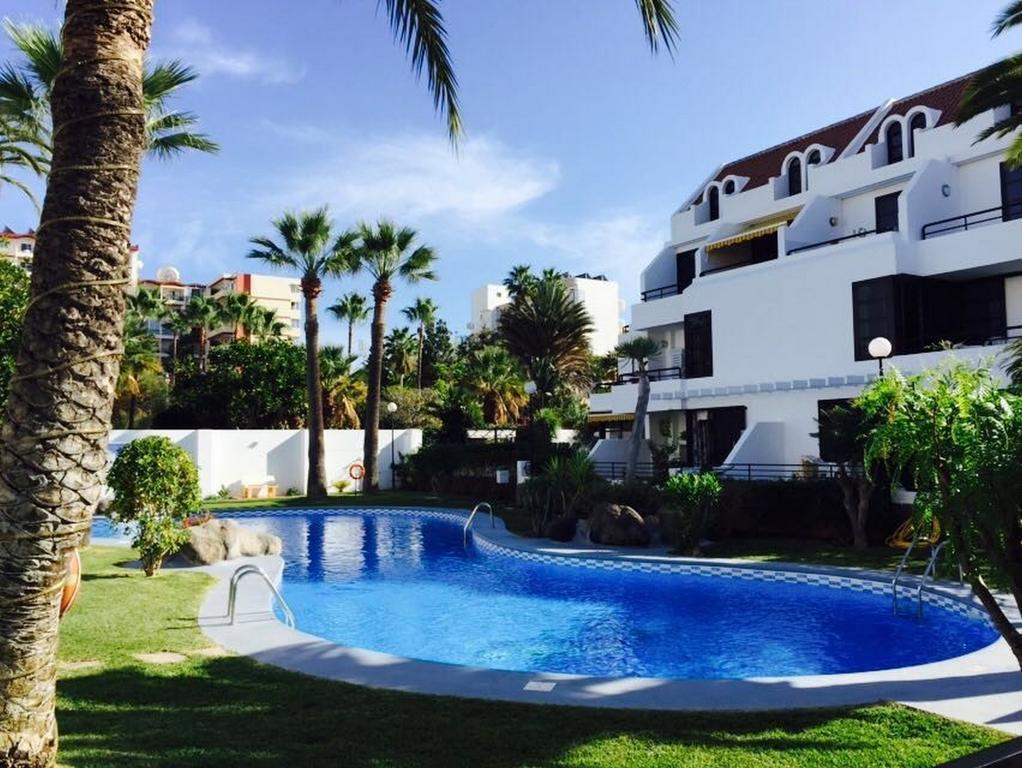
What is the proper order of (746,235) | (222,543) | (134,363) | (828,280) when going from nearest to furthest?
(222,543) < (828,280) < (746,235) < (134,363)

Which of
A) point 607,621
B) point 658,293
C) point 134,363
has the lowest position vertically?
point 607,621

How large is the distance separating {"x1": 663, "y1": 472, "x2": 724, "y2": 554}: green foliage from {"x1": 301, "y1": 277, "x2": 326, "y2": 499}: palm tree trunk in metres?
19.3

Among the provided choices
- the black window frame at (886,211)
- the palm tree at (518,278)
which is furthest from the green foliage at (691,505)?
the palm tree at (518,278)

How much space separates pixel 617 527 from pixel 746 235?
13.5m

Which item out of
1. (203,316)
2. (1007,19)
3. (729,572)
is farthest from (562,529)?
(203,316)

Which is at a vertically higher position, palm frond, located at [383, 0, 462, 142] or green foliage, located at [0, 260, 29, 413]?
palm frond, located at [383, 0, 462, 142]

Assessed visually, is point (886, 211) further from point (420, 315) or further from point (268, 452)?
point (420, 315)

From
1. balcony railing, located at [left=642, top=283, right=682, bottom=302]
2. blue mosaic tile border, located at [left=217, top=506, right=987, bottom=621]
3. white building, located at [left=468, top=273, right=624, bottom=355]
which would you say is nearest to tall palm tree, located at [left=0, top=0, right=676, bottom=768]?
blue mosaic tile border, located at [left=217, top=506, right=987, bottom=621]

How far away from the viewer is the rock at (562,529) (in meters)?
21.0

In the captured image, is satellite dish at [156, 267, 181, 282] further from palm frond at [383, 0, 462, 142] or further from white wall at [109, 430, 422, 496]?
palm frond at [383, 0, 462, 142]

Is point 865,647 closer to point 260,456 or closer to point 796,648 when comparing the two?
point 796,648

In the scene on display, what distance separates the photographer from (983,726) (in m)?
6.54

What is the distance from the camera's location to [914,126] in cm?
2589

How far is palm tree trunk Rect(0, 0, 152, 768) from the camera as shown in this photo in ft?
14.3
